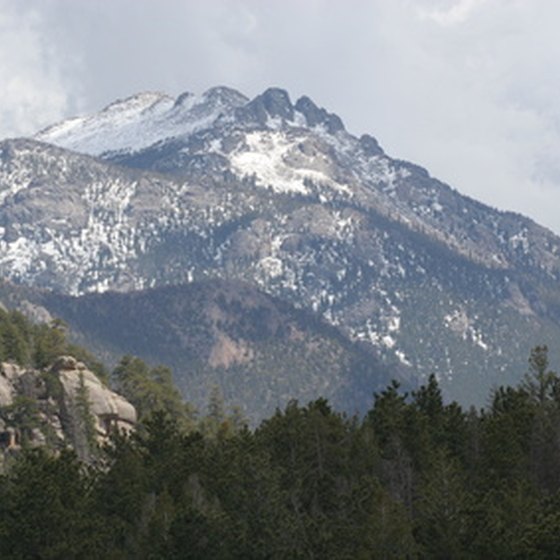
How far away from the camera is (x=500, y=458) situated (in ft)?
434

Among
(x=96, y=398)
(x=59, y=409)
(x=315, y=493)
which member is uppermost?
(x=96, y=398)

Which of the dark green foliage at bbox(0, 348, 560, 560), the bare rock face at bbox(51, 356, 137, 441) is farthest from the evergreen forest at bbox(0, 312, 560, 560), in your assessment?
the bare rock face at bbox(51, 356, 137, 441)

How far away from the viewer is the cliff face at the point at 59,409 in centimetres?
17712

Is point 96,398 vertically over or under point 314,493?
over

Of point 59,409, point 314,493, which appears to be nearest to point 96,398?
point 59,409

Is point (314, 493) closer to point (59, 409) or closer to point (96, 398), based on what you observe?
point (59, 409)

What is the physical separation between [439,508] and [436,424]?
51353 millimetres

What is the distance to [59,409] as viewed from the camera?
186 metres

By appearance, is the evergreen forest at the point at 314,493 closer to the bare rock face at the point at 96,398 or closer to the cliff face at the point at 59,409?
the cliff face at the point at 59,409

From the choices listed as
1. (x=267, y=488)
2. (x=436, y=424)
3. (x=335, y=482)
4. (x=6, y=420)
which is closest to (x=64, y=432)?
(x=6, y=420)

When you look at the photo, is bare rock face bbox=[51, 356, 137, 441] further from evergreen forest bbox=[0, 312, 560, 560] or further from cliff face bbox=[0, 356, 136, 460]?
evergreen forest bbox=[0, 312, 560, 560]

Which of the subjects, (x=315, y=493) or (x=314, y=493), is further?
(x=314, y=493)

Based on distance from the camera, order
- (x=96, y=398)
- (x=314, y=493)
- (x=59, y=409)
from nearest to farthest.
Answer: (x=314, y=493)
(x=59, y=409)
(x=96, y=398)

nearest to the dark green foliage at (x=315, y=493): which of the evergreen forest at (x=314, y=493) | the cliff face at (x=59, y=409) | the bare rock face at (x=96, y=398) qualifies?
the evergreen forest at (x=314, y=493)
